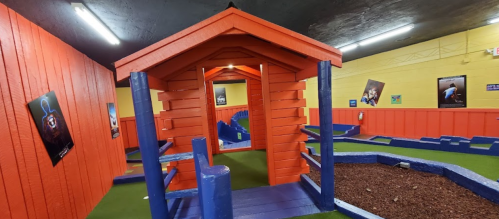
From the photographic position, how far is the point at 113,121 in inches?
174

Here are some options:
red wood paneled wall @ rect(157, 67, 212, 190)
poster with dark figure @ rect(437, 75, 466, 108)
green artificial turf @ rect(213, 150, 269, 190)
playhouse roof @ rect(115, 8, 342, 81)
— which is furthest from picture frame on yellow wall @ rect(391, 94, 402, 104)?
red wood paneled wall @ rect(157, 67, 212, 190)

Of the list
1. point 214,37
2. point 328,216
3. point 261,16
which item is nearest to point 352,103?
point 261,16

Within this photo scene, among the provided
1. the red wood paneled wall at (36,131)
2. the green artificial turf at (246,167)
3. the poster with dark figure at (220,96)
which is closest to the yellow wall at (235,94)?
the poster with dark figure at (220,96)

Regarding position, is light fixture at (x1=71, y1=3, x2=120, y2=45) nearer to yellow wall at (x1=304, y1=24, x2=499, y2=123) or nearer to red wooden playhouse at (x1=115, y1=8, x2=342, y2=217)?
red wooden playhouse at (x1=115, y1=8, x2=342, y2=217)

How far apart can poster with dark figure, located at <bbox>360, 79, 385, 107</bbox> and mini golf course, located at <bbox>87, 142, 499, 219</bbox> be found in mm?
3676

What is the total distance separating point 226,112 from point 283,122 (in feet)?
32.9

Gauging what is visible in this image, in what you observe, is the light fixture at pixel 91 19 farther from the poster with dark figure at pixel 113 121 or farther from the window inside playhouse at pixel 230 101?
the window inside playhouse at pixel 230 101

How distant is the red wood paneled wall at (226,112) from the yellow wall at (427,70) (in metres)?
7.33

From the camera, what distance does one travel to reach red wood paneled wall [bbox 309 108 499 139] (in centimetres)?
544

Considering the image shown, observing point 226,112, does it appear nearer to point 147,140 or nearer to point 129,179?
point 129,179

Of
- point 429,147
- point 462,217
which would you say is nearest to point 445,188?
point 462,217

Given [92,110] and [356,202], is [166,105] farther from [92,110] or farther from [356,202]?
[356,202]

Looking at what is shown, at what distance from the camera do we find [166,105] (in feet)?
9.41

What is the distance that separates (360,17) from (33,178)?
627cm
